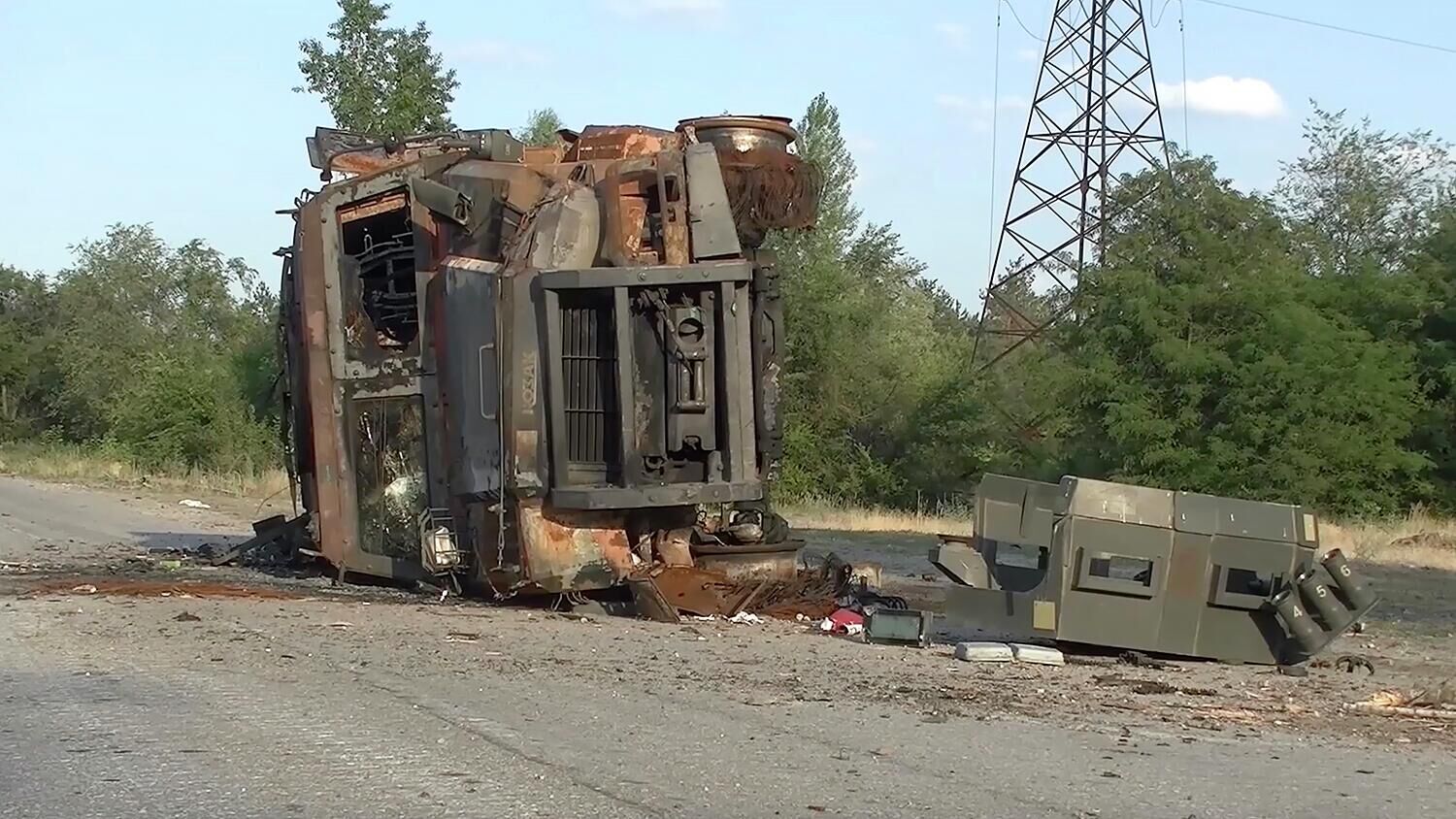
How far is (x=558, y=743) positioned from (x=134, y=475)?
33.9m

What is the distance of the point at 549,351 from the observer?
36.3ft

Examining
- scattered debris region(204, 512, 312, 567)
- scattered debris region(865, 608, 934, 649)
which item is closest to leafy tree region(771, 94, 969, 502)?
scattered debris region(204, 512, 312, 567)

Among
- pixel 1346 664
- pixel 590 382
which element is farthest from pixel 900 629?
pixel 1346 664

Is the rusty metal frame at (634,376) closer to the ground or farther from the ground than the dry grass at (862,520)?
farther from the ground

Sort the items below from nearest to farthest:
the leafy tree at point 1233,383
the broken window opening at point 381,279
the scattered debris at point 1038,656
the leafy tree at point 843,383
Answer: the scattered debris at point 1038,656
the broken window opening at point 381,279
the leafy tree at point 1233,383
the leafy tree at point 843,383

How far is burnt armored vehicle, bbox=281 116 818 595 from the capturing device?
1114 cm

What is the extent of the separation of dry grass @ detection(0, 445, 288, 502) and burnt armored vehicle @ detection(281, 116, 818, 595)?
17107mm

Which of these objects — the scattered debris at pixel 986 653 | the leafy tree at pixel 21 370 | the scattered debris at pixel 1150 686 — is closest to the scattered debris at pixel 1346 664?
the scattered debris at pixel 1150 686

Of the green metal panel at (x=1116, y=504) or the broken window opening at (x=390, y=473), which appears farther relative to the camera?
the broken window opening at (x=390, y=473)

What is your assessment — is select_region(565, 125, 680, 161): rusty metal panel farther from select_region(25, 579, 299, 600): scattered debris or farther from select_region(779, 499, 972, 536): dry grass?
select_region(779, 499, 972, 536): dry grass

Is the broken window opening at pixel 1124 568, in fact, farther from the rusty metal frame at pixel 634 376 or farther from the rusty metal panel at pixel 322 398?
the rusty metal panel at pixel 322 398

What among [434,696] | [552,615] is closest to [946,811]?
[434,696]

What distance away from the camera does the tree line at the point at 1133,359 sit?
1176 inches

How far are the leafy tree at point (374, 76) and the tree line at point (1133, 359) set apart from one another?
48 millimetres
